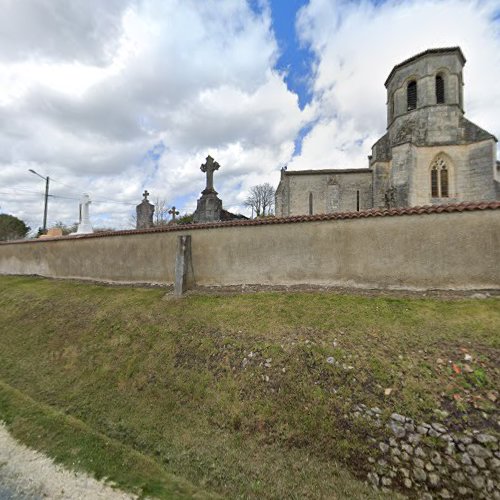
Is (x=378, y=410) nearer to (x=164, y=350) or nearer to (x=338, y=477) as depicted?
(x=338, y=477)

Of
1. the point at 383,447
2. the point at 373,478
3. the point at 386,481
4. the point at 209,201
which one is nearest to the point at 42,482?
the point at 373,478

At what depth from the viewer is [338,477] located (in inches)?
119

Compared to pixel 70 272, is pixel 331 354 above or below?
below

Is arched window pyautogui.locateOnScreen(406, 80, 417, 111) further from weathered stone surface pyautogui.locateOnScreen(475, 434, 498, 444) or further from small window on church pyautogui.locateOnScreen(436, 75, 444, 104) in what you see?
weathered stone surface pyautogui.locateOnScreen(475, 434, 498, 444)

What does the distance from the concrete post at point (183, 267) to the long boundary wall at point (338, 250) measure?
175 mm

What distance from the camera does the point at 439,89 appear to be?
17.0 meters

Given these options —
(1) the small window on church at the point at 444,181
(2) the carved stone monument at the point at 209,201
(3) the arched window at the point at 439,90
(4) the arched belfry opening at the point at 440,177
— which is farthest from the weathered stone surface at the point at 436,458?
(3) the arched window at the point at 439,90

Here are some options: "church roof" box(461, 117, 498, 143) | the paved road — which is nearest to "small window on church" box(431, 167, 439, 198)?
"church roof" box(461, 117, 498, 143)

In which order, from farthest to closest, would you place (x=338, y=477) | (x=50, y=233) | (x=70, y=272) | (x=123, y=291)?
1. (x=50, y=233)
2. (x=70, y=272)
3. (x=123, y=291)
4. (x=338, y=477)

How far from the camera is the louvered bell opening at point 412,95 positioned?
17519 millimetres

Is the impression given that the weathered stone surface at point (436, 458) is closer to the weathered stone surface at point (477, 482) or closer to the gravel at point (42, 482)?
the weathered stone surface at point (477, 482)

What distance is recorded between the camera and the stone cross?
11.2 metres

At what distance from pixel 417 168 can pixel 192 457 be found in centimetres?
1901

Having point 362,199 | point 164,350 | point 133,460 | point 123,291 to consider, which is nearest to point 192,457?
point 133,460
